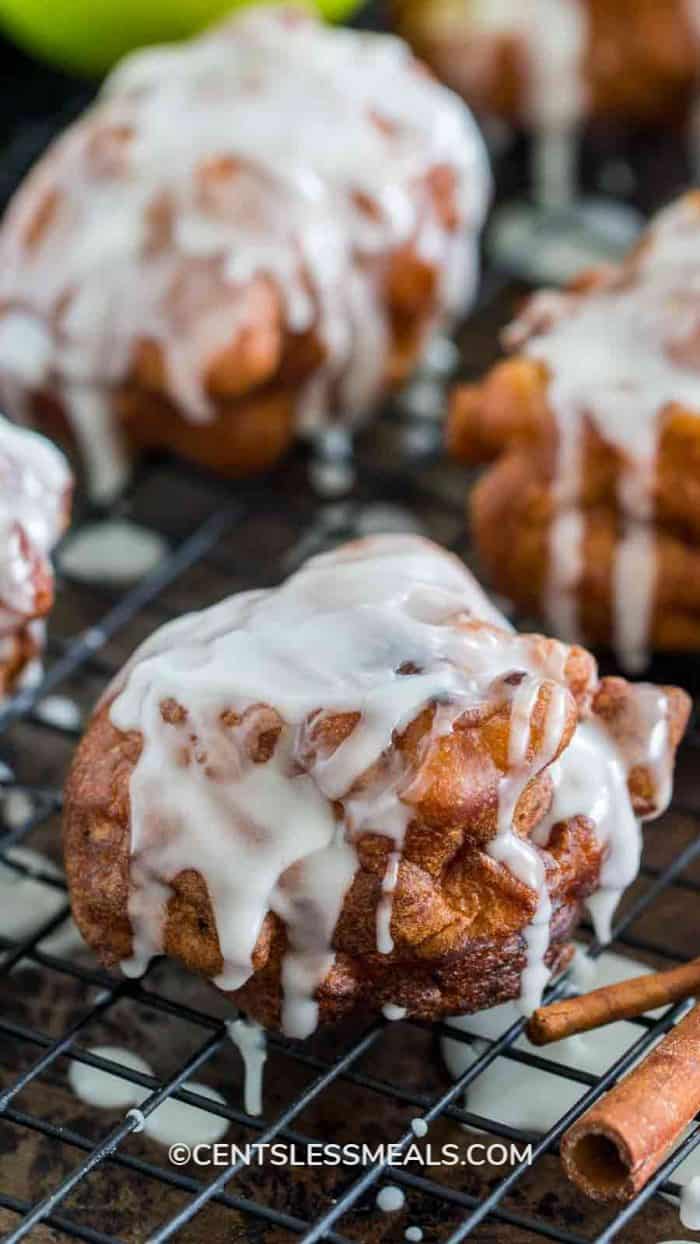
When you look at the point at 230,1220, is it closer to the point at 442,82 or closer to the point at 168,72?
the point at 168,72

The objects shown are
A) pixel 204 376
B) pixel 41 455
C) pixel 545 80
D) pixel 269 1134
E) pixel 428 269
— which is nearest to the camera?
pixel 269 1134

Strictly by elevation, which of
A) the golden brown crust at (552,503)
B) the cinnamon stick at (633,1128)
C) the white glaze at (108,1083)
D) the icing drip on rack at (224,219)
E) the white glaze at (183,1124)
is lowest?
the white glaze at (108,1083)

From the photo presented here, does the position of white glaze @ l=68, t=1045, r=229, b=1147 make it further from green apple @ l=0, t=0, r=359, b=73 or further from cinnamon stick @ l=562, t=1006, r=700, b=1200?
green apple @ l=0, t=0, r=359, b=73

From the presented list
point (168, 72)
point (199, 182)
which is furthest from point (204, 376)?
point (168, 72)

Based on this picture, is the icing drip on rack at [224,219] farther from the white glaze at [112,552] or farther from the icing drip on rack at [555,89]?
the icing drip on rack at [555,89]

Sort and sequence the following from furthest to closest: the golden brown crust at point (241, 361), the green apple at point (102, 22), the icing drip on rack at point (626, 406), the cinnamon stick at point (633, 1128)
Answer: the green apple at point (102, 22) < the golden brown crust at point (241, 361) < the icing drip on rack at point (626, 406) < the cinnamon stick at point (633, 1128)

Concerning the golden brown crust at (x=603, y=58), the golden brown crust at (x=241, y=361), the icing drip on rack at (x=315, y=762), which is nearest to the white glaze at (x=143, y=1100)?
the icing drip on rack at (x=315, y=762)
